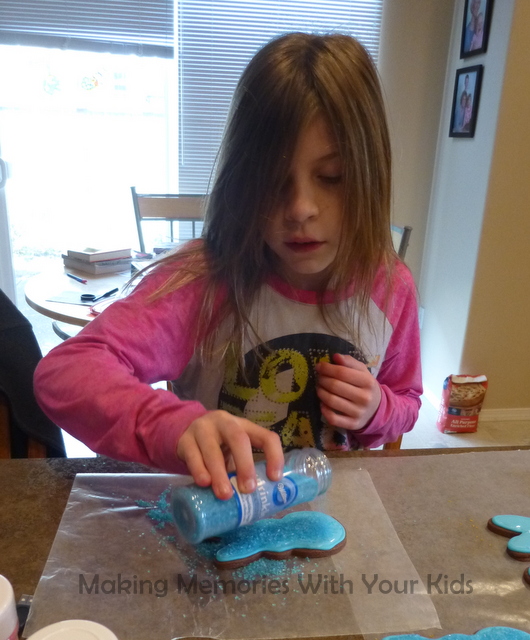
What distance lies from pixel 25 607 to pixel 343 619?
30cm

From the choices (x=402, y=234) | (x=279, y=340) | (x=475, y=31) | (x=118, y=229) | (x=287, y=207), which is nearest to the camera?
(x=287, y=207)

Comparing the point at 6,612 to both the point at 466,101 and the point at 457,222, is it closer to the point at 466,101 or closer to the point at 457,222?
the point at 457,222

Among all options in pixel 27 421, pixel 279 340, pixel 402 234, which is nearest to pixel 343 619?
pixel 279 340

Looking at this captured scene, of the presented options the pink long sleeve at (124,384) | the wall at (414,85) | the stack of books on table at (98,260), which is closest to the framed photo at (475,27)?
the wall at (414,85)

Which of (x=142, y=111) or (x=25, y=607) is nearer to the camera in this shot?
(x=25, y=607)

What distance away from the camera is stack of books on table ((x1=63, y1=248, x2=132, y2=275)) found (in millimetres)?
2018

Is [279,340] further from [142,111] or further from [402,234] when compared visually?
[142,111]

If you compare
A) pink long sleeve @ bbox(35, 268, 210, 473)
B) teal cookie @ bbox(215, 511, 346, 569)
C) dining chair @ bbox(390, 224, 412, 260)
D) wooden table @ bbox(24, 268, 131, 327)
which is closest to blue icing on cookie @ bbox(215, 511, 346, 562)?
teal cookie @ bbox(215, 511, 346, 569)

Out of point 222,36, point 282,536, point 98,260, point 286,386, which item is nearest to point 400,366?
point 286,386

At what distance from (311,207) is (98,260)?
4.85 ft

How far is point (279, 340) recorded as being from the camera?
899 millimetres

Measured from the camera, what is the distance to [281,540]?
612 millimetres

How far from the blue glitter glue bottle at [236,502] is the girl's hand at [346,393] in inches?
6.8

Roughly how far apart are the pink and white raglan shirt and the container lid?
0.30 metres
